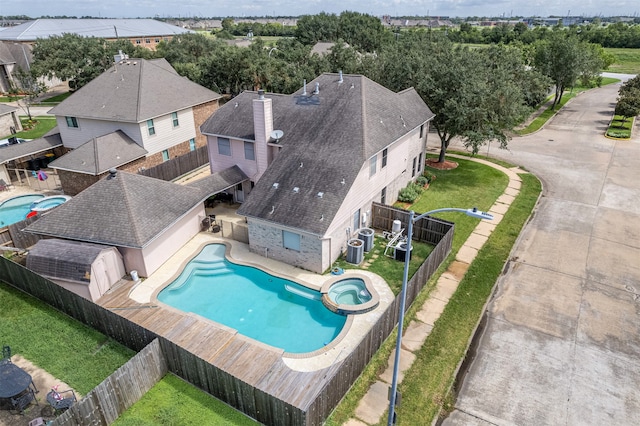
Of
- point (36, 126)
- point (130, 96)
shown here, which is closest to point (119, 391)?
point (130, 96)

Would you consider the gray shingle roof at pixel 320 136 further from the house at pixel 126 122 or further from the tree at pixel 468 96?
the house at pixel 126 122

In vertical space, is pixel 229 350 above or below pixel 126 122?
below

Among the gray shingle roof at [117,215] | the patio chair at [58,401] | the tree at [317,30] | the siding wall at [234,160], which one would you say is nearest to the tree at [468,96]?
the siding wall at [234,160]

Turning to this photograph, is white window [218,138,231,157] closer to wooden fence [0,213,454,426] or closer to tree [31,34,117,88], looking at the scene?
wooden fence [0,213,454,426]

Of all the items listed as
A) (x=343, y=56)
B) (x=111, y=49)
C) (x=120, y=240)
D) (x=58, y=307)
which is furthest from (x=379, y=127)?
(x=111, y=49)

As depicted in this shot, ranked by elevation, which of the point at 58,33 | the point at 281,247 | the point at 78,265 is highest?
the point at 58,33

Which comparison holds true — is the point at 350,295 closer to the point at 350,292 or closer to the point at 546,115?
the point at 350,292

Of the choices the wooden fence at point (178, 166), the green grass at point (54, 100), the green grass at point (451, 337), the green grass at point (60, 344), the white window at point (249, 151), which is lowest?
the green grass at point (451, 337)
